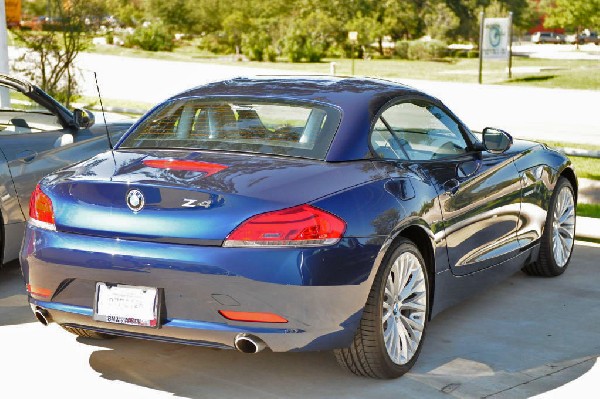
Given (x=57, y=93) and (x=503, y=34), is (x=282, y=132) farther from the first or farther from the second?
(x=503, y=34)

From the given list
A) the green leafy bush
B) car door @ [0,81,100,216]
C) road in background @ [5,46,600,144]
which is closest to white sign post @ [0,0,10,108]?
car door @ [0,81,100,216]

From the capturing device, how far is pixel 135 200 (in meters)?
5.05

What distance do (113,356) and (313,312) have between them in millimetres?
1456

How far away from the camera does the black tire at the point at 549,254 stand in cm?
767

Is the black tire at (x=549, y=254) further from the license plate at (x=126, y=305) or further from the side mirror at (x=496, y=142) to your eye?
the license plate at (x=126, y=305)

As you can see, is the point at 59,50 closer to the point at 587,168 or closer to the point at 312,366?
the point at 587,168

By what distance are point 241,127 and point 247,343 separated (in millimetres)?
1378

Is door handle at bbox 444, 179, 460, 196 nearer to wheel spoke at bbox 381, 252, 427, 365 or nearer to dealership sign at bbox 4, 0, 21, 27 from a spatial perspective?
wheel spoke at bbox 381, 252, 427, 365

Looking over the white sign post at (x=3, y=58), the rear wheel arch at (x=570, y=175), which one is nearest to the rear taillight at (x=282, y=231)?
the rear wheel arch at (x=570, y=175)

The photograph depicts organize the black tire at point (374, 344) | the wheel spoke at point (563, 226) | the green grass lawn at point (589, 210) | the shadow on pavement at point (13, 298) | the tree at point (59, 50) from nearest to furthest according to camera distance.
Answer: the black tire at point (374, 344), the shadow on pavement at point (13, 298), the wheel spoke at point (563, 226), the green grass lawn at point (589, 210), the tree at point (59, 50)

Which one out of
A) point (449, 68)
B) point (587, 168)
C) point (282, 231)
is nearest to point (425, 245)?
point (282, 231)

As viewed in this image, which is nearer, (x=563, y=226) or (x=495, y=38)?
(x=563, y=226)

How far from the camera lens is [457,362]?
5867 millimetres

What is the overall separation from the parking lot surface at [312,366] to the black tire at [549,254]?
0.77 m
